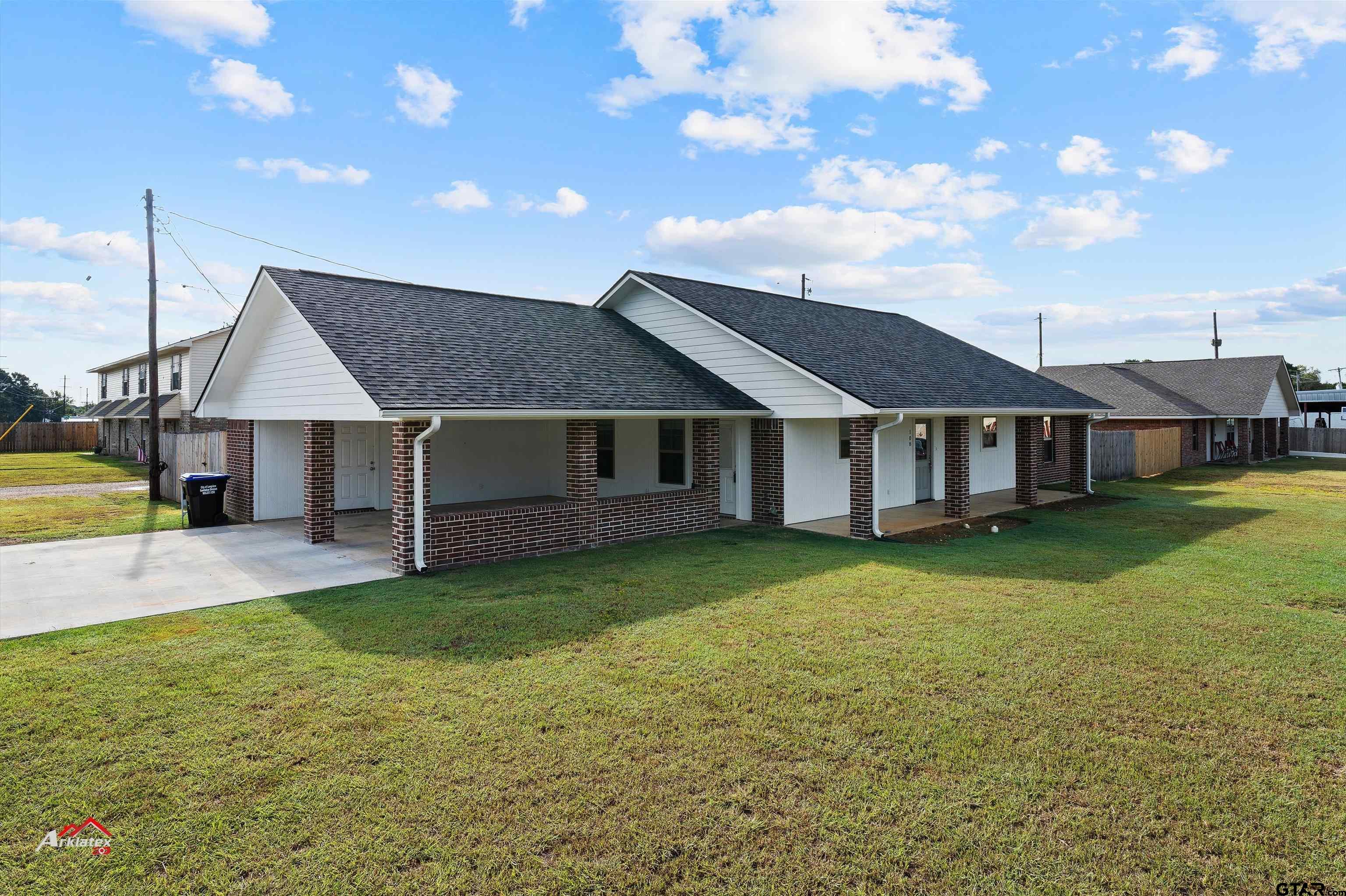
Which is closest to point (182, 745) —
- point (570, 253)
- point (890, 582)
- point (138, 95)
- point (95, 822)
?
point (95, 822)

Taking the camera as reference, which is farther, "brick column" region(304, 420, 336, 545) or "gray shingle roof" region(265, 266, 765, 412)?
"brick column" region(304, 420, 336, 545)

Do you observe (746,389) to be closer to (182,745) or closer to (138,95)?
(182,745)

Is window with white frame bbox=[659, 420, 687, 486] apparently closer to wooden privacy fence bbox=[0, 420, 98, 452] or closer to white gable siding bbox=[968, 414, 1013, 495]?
white gable siding bbox=[968, 414, 1013, 495]

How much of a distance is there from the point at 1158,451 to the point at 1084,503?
1177 cm

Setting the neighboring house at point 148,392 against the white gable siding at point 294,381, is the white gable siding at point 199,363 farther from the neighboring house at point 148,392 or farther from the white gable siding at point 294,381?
the white gable siding at point 294,381

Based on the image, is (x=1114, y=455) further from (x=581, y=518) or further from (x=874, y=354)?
(x=581, y=518)

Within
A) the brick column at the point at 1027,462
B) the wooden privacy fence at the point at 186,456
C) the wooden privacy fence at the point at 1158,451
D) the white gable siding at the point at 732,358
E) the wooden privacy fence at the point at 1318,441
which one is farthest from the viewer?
the wooden privacy fence at the point at 1318,441

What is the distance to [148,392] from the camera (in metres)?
32.8

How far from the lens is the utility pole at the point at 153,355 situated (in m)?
17.3

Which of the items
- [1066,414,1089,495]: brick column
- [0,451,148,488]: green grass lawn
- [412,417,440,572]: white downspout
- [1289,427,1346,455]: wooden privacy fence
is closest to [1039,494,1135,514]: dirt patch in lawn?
[1066,414,1089,495]: brick column

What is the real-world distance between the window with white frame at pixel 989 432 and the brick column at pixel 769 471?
8752mm

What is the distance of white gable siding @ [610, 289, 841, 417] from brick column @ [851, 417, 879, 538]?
54cm

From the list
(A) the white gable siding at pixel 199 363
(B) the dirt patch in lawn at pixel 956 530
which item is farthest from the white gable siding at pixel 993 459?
(A) the white gable siding at pixel 199 363

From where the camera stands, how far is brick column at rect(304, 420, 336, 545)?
11.7m
